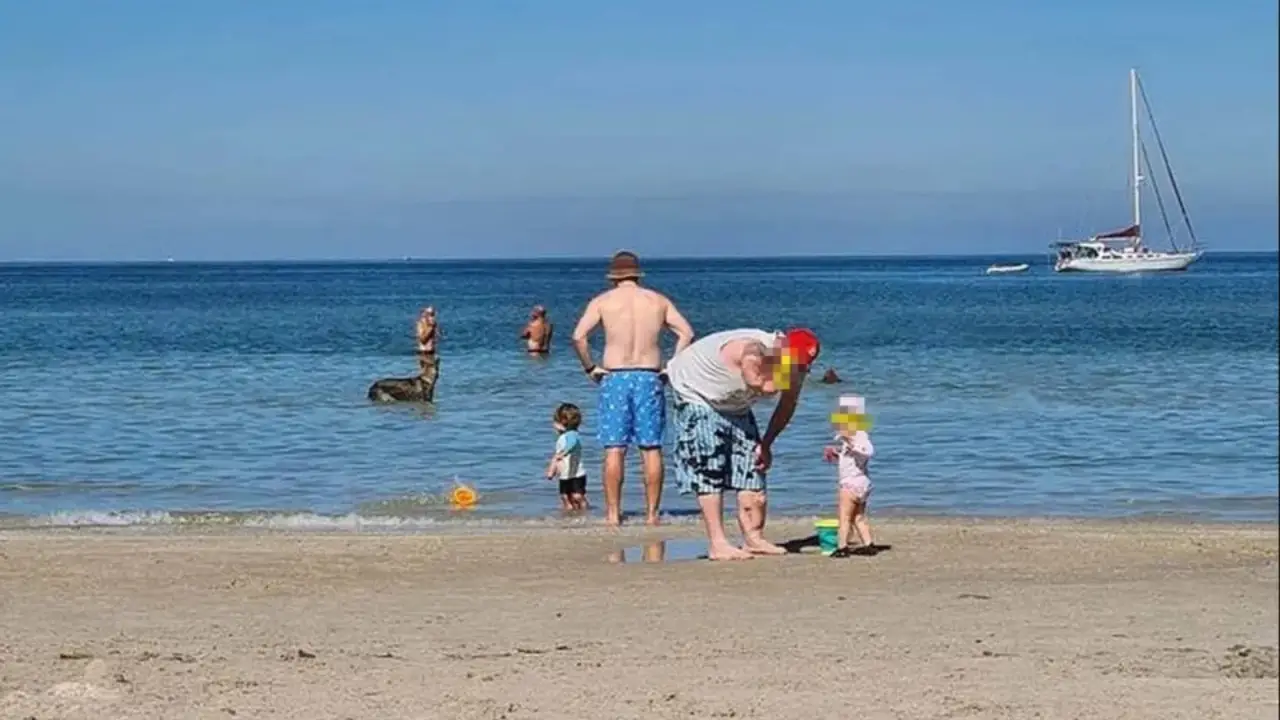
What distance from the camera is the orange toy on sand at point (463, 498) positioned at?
1352cm

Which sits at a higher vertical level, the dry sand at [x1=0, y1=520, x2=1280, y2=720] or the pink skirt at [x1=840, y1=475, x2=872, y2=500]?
the pink skirt at [x1=840, y1=475, x2=872, y2=500]

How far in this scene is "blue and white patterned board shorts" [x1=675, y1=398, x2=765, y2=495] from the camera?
9312 millimetres

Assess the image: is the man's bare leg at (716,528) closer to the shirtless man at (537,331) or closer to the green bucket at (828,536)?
the green bucket at (828,536)

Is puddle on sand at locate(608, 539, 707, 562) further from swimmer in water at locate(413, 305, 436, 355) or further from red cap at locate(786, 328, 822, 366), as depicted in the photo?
swimmer in water at locate(413, 305, 436, 355)

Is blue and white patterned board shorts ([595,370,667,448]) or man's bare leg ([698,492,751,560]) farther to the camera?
blue and white patterned board shorts ([595,370,667,448])

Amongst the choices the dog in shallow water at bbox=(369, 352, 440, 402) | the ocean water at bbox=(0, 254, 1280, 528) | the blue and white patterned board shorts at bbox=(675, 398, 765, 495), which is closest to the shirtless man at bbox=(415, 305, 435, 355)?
the dog in shallow water at bbox=(369, 352, 440, 402)

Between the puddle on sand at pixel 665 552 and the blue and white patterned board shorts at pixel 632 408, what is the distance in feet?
2.14

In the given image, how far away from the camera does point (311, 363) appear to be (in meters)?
36.4

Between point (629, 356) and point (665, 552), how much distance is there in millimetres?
1160

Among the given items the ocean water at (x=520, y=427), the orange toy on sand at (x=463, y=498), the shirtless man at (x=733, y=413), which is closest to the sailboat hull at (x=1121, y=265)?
the ocean water at (x=520, y=427)

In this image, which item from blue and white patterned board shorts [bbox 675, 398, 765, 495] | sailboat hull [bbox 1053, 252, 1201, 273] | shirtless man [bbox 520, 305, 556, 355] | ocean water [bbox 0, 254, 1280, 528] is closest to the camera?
blue and white patterned board shorts [bbox 675, 398, 765, 495]

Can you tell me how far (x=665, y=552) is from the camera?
10.2 m

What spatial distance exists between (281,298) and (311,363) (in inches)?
2511

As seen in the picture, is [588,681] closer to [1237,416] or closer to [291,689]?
[291,689]
